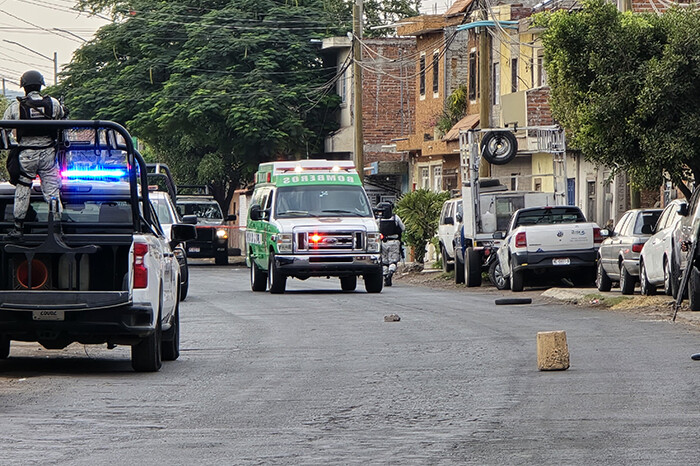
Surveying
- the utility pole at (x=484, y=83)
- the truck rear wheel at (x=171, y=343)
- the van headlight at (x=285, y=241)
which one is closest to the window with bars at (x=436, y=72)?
the utility pole at (x=484, y=83)

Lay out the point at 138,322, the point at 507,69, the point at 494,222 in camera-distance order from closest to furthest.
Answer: the point at 138,322, the point at 494,222, the point at 507,69

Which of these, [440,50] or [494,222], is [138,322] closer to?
[494,222]

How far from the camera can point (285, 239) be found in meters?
28.7

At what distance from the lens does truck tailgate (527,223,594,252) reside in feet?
96.6

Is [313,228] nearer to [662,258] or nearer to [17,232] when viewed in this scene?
[662,258]

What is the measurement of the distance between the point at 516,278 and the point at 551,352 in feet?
54.2

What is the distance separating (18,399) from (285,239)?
1698 centimetres

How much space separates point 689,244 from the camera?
Answer: 20609mm

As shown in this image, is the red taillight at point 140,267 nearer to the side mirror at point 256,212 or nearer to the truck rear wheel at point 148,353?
the truck rear wheel at point 148,353

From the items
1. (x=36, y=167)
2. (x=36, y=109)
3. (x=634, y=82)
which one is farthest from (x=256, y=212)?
(x=36, y=167)

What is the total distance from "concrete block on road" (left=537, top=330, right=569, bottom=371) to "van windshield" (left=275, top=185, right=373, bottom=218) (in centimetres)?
1605

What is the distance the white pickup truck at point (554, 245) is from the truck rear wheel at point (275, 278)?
4724 mm

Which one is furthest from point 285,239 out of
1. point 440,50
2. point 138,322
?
point 440,50

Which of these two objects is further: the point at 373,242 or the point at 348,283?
the point at 348,283
